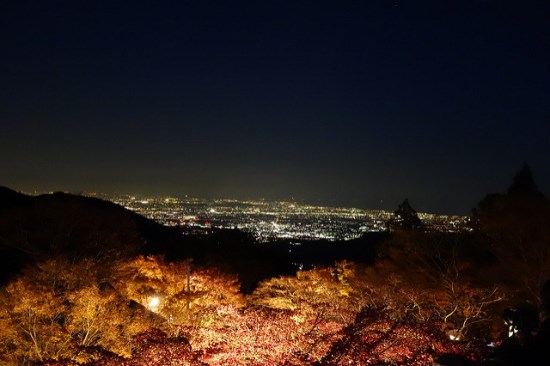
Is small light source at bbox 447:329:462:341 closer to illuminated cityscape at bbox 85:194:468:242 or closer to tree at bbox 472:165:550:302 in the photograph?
tree at bbox 472:165:550:302

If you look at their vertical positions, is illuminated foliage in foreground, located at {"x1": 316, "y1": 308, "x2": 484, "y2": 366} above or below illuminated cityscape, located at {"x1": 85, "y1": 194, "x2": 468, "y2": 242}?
above

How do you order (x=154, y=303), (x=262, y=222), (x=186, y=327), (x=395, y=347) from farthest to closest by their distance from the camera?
(x=262, y=222) < (x=154, y=303) < (x=186, y=327) < (x=395, y=347)

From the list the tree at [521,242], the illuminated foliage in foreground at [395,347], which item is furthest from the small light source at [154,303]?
the tree at [521,242]

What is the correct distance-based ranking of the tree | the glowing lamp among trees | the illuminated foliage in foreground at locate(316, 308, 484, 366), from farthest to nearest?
the glowing lamp among trees
the tree
the illuminated foliage in foreground at locate(316, 308, 484, 366)

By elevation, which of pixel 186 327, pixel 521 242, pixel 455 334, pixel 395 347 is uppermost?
pixel 521 242

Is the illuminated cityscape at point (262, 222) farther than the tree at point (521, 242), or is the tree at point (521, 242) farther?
the illuminated cityscape at point (262, 222)

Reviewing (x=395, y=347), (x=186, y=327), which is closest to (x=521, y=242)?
(x=395, y=347)

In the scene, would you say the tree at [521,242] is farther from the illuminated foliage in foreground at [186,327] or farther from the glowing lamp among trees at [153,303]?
the glowing lamp among trees at [153,303]

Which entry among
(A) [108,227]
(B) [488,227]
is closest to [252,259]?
(A) [108,227]

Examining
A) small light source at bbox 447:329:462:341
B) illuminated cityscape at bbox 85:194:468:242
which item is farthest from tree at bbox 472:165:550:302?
small light source at bbox 447:329:462:341

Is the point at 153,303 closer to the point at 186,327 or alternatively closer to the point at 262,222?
the point at 186,327

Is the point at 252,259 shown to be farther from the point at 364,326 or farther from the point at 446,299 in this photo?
the point at 364,326
